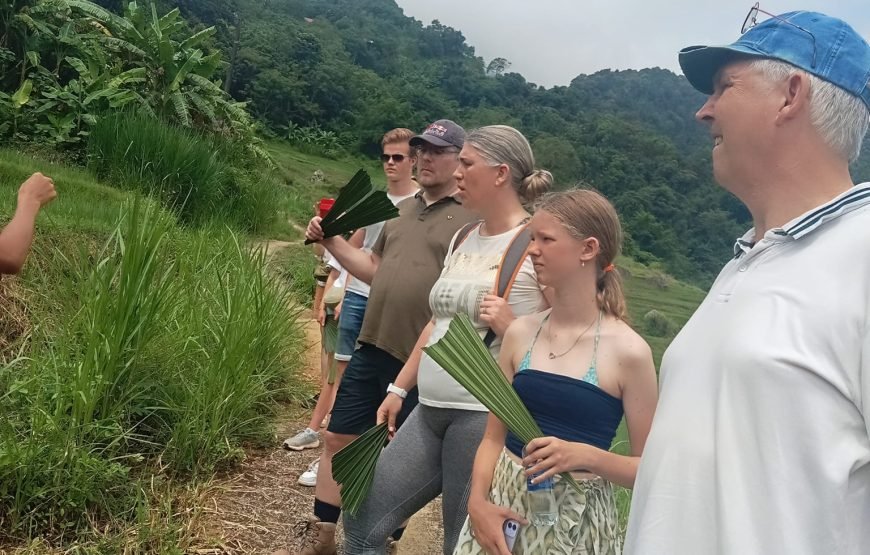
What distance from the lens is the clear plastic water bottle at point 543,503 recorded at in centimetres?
178

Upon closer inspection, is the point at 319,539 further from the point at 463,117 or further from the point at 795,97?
the point at 463,117

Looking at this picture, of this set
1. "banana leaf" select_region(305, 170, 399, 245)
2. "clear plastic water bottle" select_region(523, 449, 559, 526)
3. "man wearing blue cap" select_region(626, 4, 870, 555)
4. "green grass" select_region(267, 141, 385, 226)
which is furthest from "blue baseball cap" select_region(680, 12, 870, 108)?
"green grass" select_region(267, 141, 385, 226)

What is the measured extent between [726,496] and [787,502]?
0.08 meters

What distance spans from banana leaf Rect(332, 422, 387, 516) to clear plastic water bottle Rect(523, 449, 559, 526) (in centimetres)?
66

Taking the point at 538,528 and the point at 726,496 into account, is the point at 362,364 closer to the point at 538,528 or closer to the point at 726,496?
the point at 538,528

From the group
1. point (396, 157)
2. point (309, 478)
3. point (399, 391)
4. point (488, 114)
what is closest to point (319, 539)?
point (399, 391)

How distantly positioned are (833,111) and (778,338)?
1.31 feet

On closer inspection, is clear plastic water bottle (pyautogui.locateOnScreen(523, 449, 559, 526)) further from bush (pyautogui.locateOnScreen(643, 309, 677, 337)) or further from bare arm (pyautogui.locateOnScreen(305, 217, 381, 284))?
bush (pyautogui.locateOnScreen(643, 309, 677, 337))

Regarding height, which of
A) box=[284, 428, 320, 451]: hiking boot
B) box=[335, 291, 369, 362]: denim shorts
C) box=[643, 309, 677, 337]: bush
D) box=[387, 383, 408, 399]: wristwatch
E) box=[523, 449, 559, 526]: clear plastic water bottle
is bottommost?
box=[643, 309, 677, 337]: bush

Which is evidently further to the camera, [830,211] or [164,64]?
[164,64]

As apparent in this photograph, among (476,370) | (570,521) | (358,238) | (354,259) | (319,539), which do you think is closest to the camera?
(570,521)

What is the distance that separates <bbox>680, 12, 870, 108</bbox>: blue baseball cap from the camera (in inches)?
45.0

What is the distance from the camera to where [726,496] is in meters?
1.03

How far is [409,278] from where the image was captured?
2707mm
